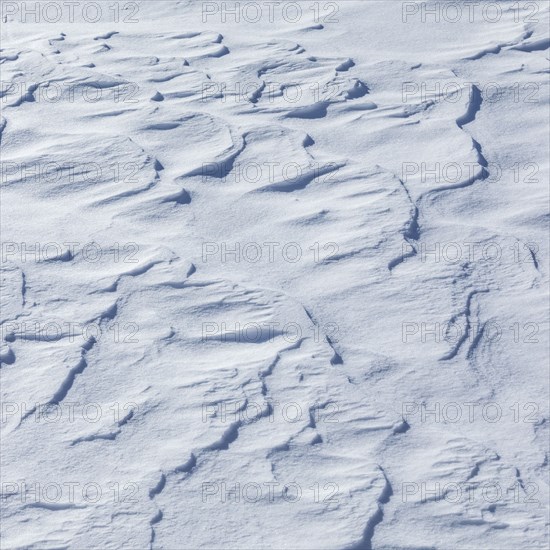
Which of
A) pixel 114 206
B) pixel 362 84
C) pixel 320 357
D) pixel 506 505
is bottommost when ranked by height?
pixel 506 505

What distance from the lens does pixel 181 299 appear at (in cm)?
243

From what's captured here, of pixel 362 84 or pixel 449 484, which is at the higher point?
pixel 362 84

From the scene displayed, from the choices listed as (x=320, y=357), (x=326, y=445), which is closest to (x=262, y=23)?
(x=320, y=357)

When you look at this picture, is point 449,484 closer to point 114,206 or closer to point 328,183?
point 328,183

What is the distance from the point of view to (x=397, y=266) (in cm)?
250

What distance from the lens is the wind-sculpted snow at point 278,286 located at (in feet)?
6.32

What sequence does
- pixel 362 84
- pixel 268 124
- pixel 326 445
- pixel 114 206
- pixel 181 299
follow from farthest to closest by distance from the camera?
pixel 362 84 < pixel 268 124 < pixel 114 206 < pixel 181 299 < pixel 326 445

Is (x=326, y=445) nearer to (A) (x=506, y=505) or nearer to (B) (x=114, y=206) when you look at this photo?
(A) (x=506, y=505)

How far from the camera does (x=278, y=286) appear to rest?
96.9 inches

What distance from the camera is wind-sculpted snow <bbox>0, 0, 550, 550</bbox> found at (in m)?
1.93

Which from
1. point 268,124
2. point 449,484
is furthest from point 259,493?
point 268,124

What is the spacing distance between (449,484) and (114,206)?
1373mm

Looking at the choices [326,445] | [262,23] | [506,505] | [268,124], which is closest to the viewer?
[506,505]

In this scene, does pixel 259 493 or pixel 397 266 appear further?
pixel 397 266
